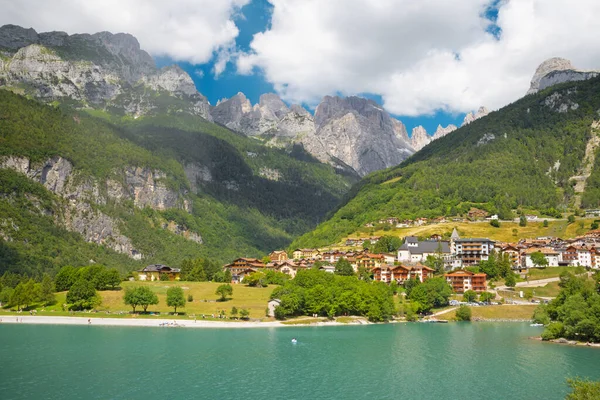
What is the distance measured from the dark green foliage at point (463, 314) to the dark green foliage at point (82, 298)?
79.2 m

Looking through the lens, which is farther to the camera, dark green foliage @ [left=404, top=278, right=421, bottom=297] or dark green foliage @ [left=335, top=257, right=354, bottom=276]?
dark green foliage @ [left=335, top=257, right=354, bottom=276]

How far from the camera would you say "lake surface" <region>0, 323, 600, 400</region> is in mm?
52775

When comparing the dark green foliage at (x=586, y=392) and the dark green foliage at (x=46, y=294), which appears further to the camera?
the dark green foliage at (x=46, y=294)

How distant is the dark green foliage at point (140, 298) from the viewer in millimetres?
111750

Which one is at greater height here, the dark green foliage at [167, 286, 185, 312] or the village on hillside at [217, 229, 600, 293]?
the village on hillside at [217, 229, 600, 293]

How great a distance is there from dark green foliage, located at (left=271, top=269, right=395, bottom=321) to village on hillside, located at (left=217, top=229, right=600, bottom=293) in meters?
23.8

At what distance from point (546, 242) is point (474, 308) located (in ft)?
178

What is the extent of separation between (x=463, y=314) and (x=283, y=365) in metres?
59.2

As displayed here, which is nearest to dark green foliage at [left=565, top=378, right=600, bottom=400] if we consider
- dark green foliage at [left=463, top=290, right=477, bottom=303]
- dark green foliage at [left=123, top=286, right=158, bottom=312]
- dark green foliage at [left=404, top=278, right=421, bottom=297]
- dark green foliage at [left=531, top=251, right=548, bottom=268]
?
dark green foliage at [left=404, top=278, right=421, bottom=297]

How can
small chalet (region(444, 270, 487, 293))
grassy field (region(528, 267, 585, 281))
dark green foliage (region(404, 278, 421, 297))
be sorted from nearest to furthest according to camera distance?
dark green foliage (region(404, 278, 421, 297)), small chalet (region(444, 270, 487, 293)), grassy field (region(528, 267, 585, 281))

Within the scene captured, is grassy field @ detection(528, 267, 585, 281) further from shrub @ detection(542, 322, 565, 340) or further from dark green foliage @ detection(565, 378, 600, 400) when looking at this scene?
dark green foliage @ detection(565, 378, 600, 400)

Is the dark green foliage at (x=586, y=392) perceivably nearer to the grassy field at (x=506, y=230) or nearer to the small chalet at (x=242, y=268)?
the small chalet at (x=242, y=268)

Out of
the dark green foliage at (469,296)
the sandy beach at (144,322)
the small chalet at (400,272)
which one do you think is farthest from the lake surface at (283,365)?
the small chalet at (400,272)

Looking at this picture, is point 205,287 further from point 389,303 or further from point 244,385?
point 244,385
